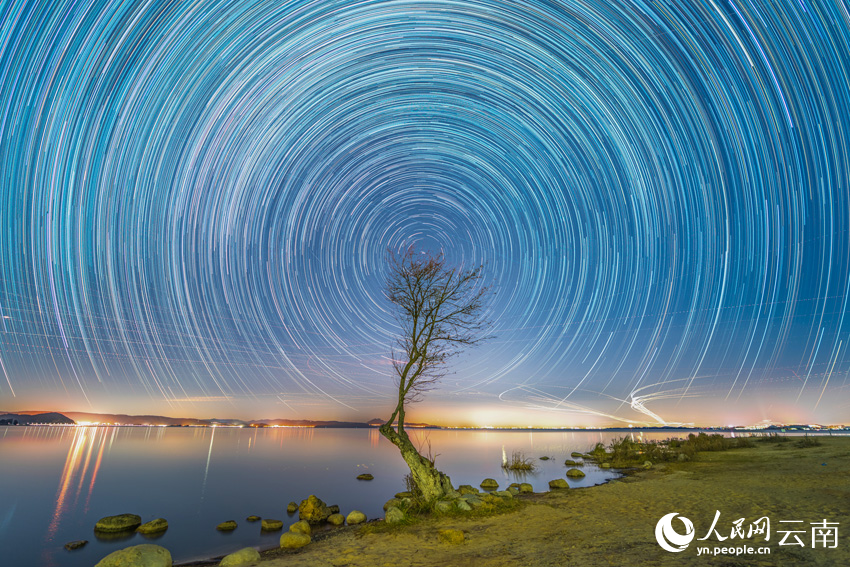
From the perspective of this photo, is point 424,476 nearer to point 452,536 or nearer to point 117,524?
point 452,536

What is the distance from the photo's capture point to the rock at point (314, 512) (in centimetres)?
1858

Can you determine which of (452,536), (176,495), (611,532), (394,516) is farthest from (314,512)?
(176,495)

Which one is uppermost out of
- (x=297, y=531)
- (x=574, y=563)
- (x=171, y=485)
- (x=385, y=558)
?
(x=574, y=563)

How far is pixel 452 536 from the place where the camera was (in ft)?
37.5

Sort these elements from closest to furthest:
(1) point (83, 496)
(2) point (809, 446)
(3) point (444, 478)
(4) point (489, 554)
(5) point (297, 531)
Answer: (4) point (489, 554)
(5) point (297, 531)
(3) point (444, 478)
(1) point (83, 496)
(2) point (809, 446)

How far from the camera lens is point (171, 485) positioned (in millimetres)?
31984

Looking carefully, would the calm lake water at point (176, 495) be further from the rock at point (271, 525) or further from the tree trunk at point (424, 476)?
the tree trunk at point (424, 476)

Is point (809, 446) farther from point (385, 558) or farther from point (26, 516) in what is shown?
point (26, 516)

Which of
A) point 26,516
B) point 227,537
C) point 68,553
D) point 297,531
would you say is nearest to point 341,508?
point 227,537

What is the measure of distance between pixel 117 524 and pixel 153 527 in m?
1.65

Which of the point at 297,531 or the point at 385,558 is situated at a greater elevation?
the point at 385,558

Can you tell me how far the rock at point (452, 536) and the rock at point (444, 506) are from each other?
10.6 feet

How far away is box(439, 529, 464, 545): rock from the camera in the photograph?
11336mm

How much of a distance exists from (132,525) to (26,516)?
8647mm
